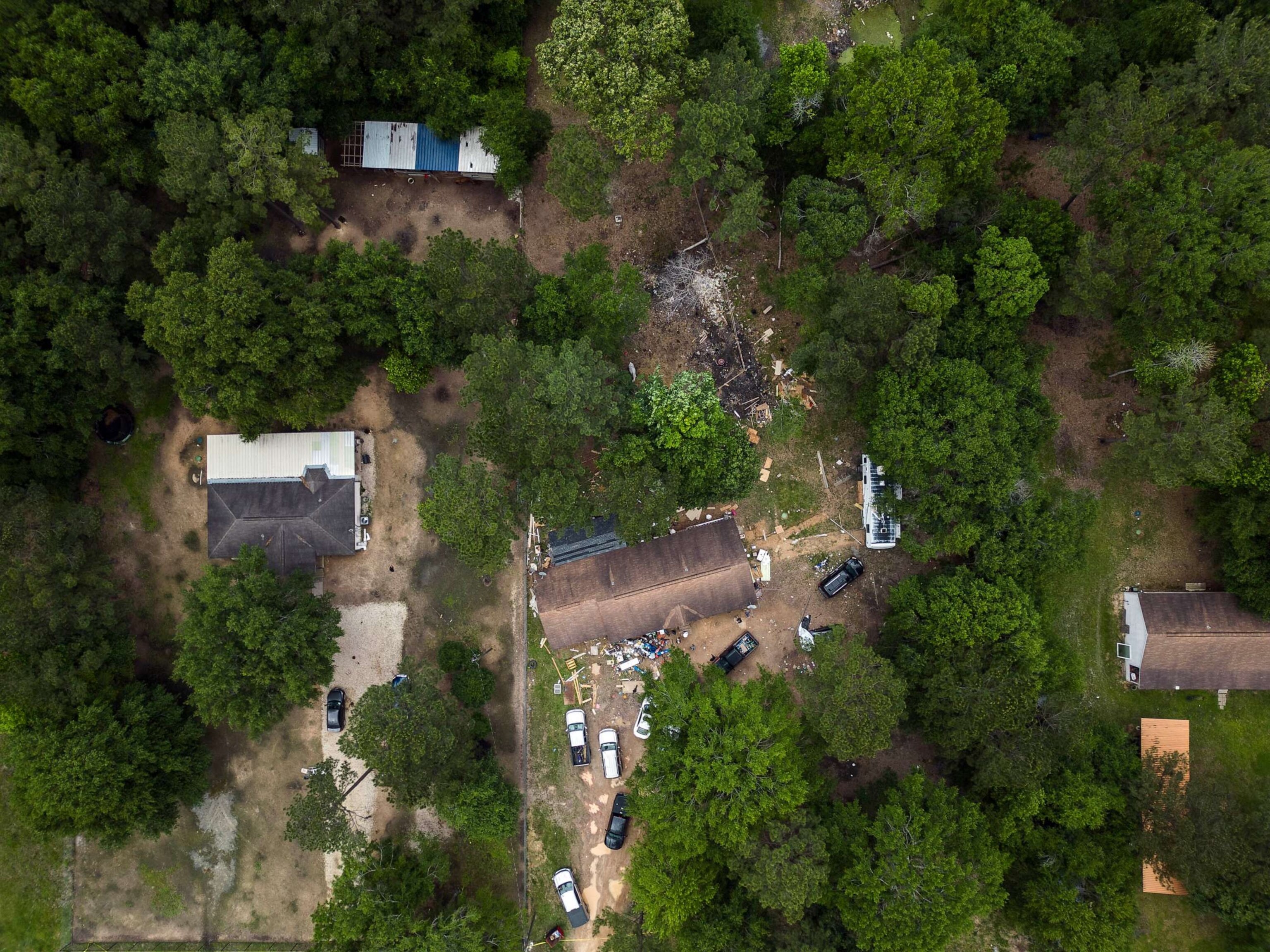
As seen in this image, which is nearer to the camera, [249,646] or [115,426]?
[249,646]

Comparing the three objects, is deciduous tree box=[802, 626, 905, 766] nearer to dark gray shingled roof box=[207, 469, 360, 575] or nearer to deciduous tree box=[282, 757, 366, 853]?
deciduous tree box=[282, 757, 366, 853]

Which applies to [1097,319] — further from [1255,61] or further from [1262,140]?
[1255,61]

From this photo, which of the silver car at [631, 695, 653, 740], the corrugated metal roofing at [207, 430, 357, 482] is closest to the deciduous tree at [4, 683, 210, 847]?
the corrugated metal roofing at [207, 430, 357, 482]

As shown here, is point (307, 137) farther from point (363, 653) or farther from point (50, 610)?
point (363, 653)

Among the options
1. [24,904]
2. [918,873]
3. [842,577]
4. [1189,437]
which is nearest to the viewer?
[918,873]

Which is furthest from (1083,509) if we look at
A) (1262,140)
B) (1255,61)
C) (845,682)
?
(1255,61)

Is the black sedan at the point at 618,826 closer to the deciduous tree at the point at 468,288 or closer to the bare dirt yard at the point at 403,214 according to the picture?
the deciduous tree at the point at 468,288

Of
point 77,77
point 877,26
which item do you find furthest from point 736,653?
point 77,77
